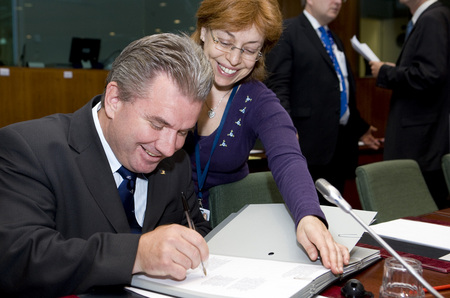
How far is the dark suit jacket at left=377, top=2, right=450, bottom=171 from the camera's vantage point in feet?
11.5

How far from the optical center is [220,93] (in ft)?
→ 7.20

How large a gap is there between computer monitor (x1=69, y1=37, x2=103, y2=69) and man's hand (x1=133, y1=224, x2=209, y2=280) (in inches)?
212

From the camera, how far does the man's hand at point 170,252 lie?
1.15 meters

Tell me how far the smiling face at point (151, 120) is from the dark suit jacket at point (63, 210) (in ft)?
0.29

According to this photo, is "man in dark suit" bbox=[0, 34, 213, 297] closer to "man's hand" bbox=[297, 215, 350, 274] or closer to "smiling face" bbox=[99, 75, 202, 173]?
"smiling face" bbox=[99, 75, 202, 173]

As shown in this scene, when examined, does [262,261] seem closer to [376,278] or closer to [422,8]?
[376,278]

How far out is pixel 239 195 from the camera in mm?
2211

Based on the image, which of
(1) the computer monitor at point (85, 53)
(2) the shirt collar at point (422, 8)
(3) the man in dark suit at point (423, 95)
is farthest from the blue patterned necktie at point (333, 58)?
(1) the computer monitor at point (85, 53)

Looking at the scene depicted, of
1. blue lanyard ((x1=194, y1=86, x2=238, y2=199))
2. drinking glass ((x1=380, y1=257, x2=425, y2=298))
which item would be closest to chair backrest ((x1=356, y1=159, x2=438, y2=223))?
blue lanyard ((x1=194, y1=86, x2=238, y2=199))

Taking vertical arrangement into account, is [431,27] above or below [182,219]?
above

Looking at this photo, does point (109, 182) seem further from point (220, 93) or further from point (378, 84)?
point (378, 84)

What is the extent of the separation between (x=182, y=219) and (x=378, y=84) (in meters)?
2.44

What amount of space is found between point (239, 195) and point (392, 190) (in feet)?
2.66

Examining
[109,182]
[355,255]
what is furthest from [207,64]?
[355,255]
